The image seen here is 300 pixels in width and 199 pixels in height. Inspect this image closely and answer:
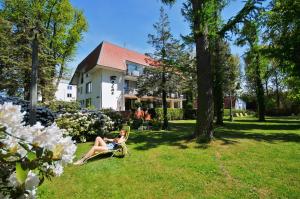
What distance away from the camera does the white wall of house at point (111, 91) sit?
116 ft

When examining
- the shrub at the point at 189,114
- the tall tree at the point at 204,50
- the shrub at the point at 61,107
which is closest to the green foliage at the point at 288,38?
the tall tree at the point at 204,50

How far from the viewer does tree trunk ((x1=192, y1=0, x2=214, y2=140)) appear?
10.7 meters

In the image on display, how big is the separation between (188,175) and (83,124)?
24.0ft

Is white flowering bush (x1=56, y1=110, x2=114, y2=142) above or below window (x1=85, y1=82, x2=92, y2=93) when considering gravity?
below

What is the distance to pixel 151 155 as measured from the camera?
29.1ft

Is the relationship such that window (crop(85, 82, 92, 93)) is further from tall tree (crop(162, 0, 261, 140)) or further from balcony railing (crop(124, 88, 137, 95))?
tall tree (crop(162, 0, 261, 140))

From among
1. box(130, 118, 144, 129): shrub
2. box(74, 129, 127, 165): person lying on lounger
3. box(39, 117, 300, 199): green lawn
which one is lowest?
box(39, 117, 300, 199): green lawn

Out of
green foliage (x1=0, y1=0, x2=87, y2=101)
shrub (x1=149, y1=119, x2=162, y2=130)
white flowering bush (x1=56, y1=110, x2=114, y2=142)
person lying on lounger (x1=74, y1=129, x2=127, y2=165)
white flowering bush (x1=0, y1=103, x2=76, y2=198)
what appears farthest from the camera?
green foliage (x1=0, y1=0, x2=87, y2=101)

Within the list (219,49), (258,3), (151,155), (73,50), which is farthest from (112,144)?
(73,50)

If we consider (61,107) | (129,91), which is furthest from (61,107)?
(129,91)

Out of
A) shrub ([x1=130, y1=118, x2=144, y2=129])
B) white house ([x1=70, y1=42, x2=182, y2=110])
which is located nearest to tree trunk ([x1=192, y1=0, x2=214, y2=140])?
shrub ([x1=130, y1=118, x2=144, y2=129])

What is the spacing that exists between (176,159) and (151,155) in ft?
3.31

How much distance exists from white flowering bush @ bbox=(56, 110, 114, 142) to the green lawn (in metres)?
3.83

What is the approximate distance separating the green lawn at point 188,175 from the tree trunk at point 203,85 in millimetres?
1225
